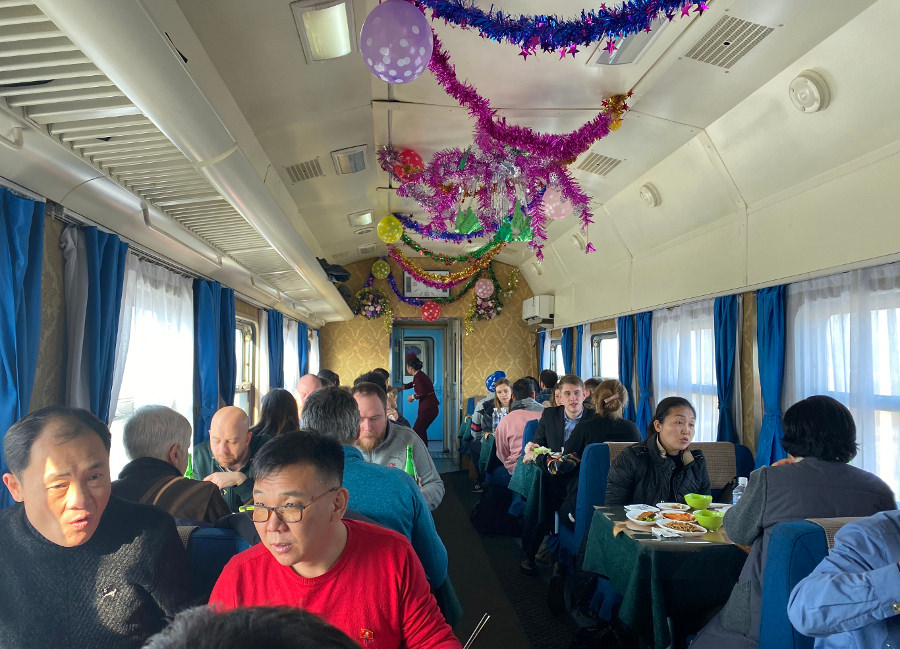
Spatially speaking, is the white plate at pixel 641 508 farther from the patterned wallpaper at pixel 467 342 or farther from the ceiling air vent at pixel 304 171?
the patterned wallpaper at pixel 467 342

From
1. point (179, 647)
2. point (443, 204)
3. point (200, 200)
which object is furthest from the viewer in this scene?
point (443, 204)

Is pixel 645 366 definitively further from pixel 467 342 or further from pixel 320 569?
pixel 320 569

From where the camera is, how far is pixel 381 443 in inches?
123

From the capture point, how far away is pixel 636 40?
3316 millimetres

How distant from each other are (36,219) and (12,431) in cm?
101

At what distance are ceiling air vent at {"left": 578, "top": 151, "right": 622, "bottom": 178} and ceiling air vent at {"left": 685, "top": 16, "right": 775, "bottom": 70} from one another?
1811 millimetres

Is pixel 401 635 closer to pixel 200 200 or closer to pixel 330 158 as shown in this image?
pixel 200 200

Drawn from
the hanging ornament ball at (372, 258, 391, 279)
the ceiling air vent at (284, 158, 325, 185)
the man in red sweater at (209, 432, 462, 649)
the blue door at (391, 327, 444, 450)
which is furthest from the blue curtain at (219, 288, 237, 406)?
the blue door at (391, 327, 444, 450)

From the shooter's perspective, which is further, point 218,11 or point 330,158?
point 330,158

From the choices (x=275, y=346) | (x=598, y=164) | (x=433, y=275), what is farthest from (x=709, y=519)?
(x=433, y=275)

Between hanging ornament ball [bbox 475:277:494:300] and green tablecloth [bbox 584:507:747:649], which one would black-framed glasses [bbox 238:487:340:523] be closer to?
green tablecloth [bbox 584:507:747:649]

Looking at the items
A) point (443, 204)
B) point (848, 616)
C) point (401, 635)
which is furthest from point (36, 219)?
point (443, 204)

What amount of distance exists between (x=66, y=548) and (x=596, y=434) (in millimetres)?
3409

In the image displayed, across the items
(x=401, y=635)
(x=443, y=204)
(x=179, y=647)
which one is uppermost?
(x=443, y=204)
